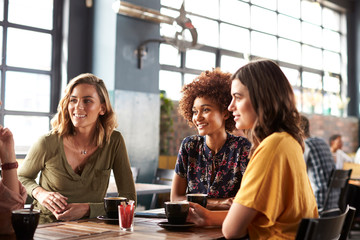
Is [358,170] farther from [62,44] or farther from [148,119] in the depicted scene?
[62,44]

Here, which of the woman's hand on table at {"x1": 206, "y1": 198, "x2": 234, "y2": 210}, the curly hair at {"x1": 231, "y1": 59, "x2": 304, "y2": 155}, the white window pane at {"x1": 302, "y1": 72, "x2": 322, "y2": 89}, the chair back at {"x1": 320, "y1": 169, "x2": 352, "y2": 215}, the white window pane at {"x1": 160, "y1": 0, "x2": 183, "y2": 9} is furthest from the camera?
the white window pane at {"x1": 302, "y1": 72, "x2": 322, "y2": 89}

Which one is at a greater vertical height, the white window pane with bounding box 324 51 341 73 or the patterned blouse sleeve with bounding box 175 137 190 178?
the white window pane with bounding box 324 51 341 73

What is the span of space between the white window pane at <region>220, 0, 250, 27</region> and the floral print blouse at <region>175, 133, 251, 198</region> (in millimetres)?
4414

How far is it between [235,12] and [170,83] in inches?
71.5

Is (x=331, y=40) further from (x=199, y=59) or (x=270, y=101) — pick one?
(x=270, y=101)

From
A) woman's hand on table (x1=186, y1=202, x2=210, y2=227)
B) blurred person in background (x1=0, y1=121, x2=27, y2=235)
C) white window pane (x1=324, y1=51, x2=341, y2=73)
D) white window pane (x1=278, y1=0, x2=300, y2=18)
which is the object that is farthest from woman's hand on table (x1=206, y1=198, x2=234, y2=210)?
white window pane (x1=324, y1=51, x2=341, y2=73)

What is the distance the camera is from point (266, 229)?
1.36 meters

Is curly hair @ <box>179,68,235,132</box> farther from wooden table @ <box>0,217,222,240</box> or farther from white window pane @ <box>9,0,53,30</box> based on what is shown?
white window pane @ <box>9,0,53,30</box>

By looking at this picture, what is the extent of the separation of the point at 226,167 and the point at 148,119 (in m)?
2.74

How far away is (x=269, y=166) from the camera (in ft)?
4.35

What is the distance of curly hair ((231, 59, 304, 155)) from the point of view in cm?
144

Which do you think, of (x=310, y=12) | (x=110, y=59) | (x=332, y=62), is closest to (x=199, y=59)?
(x=110, y=59)

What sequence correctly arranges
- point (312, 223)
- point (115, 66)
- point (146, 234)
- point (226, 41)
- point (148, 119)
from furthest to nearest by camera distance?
point (226, 41) < point (148, 119) < point (115, 66) < point (146, 234) < point (312, 223)

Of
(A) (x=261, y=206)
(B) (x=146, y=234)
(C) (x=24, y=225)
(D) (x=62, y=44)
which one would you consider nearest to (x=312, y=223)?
(A) (x=261, y=206)
